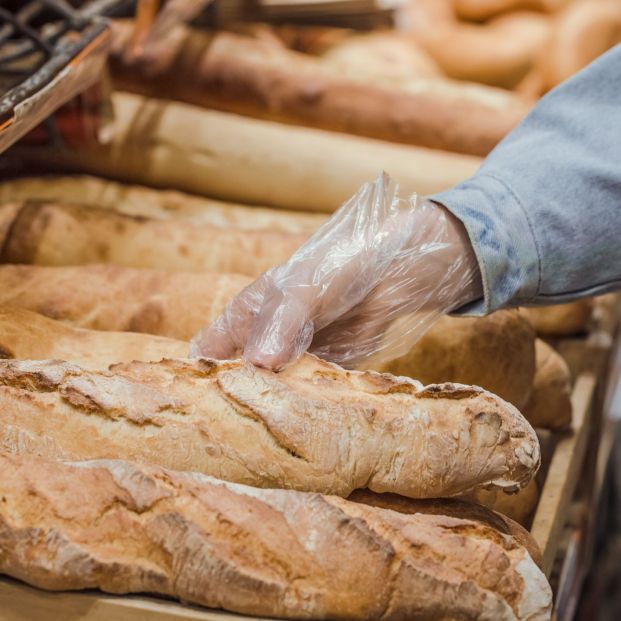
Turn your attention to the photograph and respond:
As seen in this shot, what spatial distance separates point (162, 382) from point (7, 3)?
1.80 metres

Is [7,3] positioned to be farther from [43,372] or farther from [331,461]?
[331,461]

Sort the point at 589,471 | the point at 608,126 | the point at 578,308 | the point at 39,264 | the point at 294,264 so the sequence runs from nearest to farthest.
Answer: the point at 294,264
the point at 608,126
the point at 39,264
the point at 578,308
the point at 589,471

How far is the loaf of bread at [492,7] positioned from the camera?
11.2 feet

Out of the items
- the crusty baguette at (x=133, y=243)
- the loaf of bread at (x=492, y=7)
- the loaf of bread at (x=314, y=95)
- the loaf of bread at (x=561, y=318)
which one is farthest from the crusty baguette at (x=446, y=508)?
the loaf of bread at (x=492, y=7)

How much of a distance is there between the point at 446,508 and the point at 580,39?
236cm

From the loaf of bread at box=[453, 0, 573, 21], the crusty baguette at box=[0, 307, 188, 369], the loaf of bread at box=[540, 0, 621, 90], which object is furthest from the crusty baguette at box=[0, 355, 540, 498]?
the loaf of bread at box=[453, 0, 573, 21]

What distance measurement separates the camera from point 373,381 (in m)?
1.11

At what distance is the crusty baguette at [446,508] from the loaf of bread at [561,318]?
0.88 m

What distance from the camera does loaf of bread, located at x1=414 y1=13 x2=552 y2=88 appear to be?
10.4ft

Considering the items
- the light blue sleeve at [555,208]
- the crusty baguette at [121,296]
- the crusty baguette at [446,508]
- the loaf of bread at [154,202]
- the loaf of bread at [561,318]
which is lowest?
the loaf of bread at [561,318]

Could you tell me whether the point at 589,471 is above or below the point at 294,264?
below

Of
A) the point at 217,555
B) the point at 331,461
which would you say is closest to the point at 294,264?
the point at 331,461

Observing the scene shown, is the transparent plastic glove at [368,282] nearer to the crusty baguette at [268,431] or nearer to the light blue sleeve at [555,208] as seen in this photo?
the light blue sleeve at [555,208]

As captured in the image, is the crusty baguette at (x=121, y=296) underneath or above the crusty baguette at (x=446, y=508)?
above
